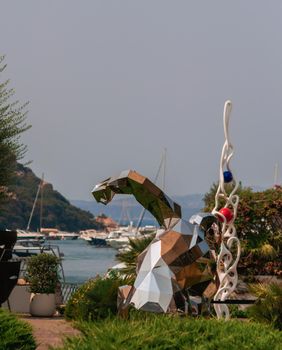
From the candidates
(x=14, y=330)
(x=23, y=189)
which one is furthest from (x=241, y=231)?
(x=23, y=189)

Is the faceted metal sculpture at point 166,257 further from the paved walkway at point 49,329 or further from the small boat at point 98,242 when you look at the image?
the small boat at point 98,242

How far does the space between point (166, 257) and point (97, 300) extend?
17.2ft

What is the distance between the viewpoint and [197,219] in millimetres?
11219

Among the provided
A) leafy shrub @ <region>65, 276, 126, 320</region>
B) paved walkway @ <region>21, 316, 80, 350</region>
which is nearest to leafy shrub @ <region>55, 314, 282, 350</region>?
paved walkway @ <region>21, 316, 80, 350</region>

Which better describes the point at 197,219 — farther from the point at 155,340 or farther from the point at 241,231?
the point at 241,231

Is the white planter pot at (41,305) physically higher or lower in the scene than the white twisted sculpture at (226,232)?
lower

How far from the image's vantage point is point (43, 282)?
58.8 ft

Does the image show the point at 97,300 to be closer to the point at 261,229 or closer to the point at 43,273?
the point at 43,273

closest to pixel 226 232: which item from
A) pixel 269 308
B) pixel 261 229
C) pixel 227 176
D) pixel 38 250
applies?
pixel 227 176

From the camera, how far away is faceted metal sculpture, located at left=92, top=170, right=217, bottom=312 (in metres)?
10.1

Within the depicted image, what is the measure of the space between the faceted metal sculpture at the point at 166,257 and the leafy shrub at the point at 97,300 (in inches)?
163

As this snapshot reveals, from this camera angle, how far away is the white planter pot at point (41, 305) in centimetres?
1764

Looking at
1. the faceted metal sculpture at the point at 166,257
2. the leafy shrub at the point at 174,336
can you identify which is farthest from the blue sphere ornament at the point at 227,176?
the leafy shrub at the point at 174,336

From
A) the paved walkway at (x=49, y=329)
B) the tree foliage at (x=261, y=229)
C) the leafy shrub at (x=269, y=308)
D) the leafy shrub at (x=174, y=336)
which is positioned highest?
the tree foliage at (x=261, y=229)
